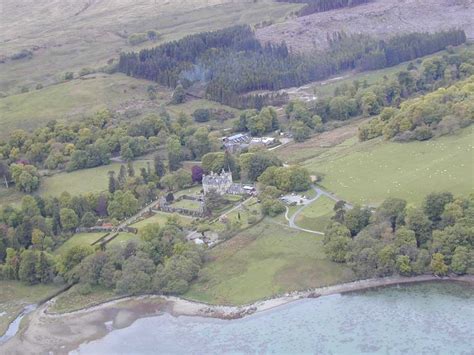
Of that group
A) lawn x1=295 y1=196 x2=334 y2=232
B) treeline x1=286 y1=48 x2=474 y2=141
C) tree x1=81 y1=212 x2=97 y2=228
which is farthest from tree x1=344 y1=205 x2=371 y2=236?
treeline x1=286 y1=48 x2=474 y2=141

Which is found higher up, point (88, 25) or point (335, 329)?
point (88, 25)

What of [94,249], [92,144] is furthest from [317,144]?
[94,249]

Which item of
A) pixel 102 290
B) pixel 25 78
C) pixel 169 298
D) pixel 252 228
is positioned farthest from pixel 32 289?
pixel 25 78

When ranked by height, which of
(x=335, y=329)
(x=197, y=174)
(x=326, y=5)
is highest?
(x=326, y=5)

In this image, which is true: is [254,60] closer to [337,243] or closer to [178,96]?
[178,96]

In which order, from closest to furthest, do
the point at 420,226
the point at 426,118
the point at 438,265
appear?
the point at 438,265 < the point at 420,226 < the point at 426,118
